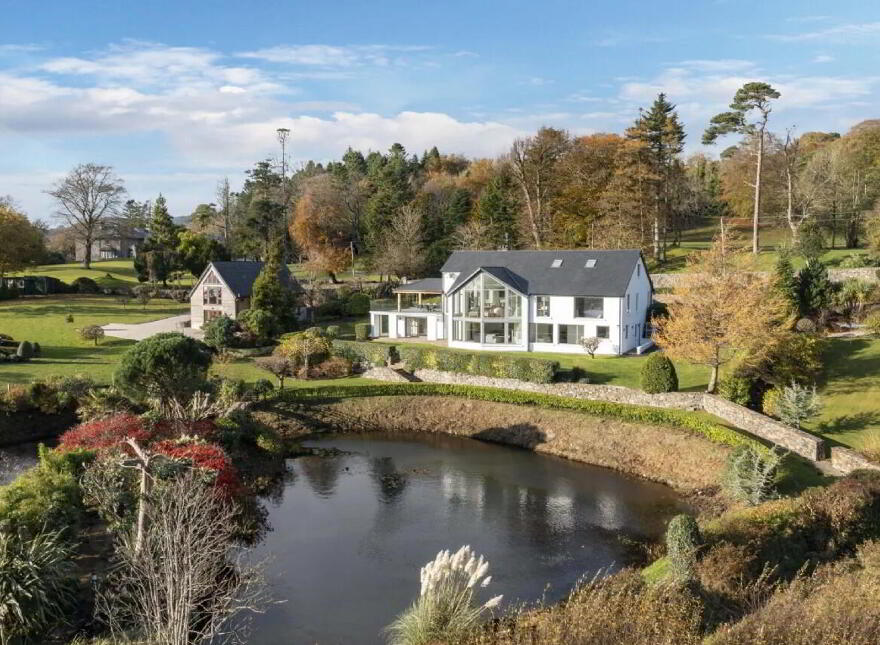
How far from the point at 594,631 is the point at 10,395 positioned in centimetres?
3176

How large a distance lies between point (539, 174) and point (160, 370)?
150 ft

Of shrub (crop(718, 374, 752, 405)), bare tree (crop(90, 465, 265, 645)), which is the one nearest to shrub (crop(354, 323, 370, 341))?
shrub (crop(718, 374, 752, 405))

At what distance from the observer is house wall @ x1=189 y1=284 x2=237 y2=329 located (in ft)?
175

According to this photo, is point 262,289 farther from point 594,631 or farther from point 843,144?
point 843,144

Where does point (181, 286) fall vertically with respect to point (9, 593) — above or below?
above

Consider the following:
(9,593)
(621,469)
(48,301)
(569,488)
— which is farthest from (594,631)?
(48,301)

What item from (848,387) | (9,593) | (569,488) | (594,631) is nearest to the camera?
(594,631)

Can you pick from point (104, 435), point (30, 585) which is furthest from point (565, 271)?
point (30, 585)

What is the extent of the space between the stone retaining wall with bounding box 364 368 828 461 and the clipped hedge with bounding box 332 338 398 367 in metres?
1.01

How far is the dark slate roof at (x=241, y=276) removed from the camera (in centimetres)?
5375

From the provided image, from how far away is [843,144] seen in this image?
67812 mm

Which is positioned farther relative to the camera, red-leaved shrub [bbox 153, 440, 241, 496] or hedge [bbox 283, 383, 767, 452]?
hedge [bbox 283, 383, 767, 452]

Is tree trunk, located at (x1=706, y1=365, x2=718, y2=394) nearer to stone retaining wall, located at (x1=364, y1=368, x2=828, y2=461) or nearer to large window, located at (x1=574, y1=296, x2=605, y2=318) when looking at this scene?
stone retaining wall, located at (x1=364, y1=368, x2=828, y2=461)

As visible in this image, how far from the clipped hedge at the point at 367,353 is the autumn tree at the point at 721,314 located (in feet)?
53.2
